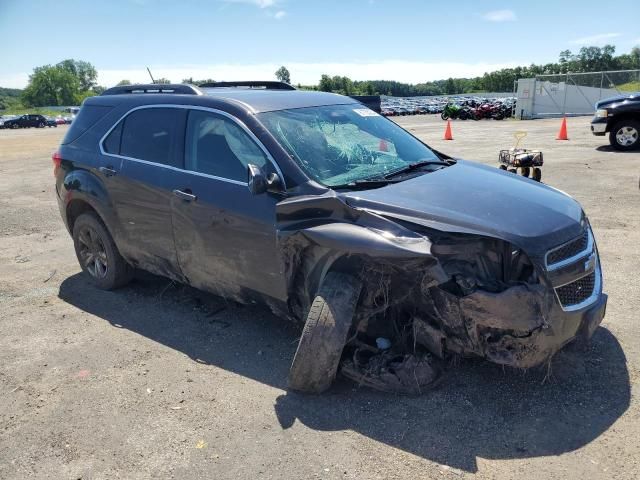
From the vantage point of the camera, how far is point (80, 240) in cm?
557

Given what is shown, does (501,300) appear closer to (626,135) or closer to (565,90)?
(626,135)

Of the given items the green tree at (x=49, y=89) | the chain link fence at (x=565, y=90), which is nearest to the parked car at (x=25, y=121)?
the chain link fence at (x=565, y=90)

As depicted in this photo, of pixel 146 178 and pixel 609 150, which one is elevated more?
pixel 146 178

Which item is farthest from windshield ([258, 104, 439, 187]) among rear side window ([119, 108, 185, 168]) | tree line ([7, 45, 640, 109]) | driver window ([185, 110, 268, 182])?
tree line ([7, 45, 640, 109])

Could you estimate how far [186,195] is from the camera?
4180 millimetres

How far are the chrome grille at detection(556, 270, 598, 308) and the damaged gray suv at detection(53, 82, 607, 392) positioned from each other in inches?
0.5

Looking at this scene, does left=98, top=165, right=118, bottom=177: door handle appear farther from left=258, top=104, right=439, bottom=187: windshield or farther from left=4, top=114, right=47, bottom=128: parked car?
left=4, top=114, right=47, bottom=128: parked car

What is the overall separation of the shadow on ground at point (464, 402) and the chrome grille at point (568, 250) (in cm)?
84

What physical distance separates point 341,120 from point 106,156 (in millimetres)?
2251

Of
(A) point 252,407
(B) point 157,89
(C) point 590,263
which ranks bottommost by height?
(A) point 252,407

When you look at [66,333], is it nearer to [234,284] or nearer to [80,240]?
[80,240]

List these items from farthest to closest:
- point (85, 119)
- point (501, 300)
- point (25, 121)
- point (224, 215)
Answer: point (25, 121) → point (85, 119) → point (224, 215) → point (501, 300)

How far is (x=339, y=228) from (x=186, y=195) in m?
1.48

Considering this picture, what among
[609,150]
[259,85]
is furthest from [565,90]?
[259,85]
